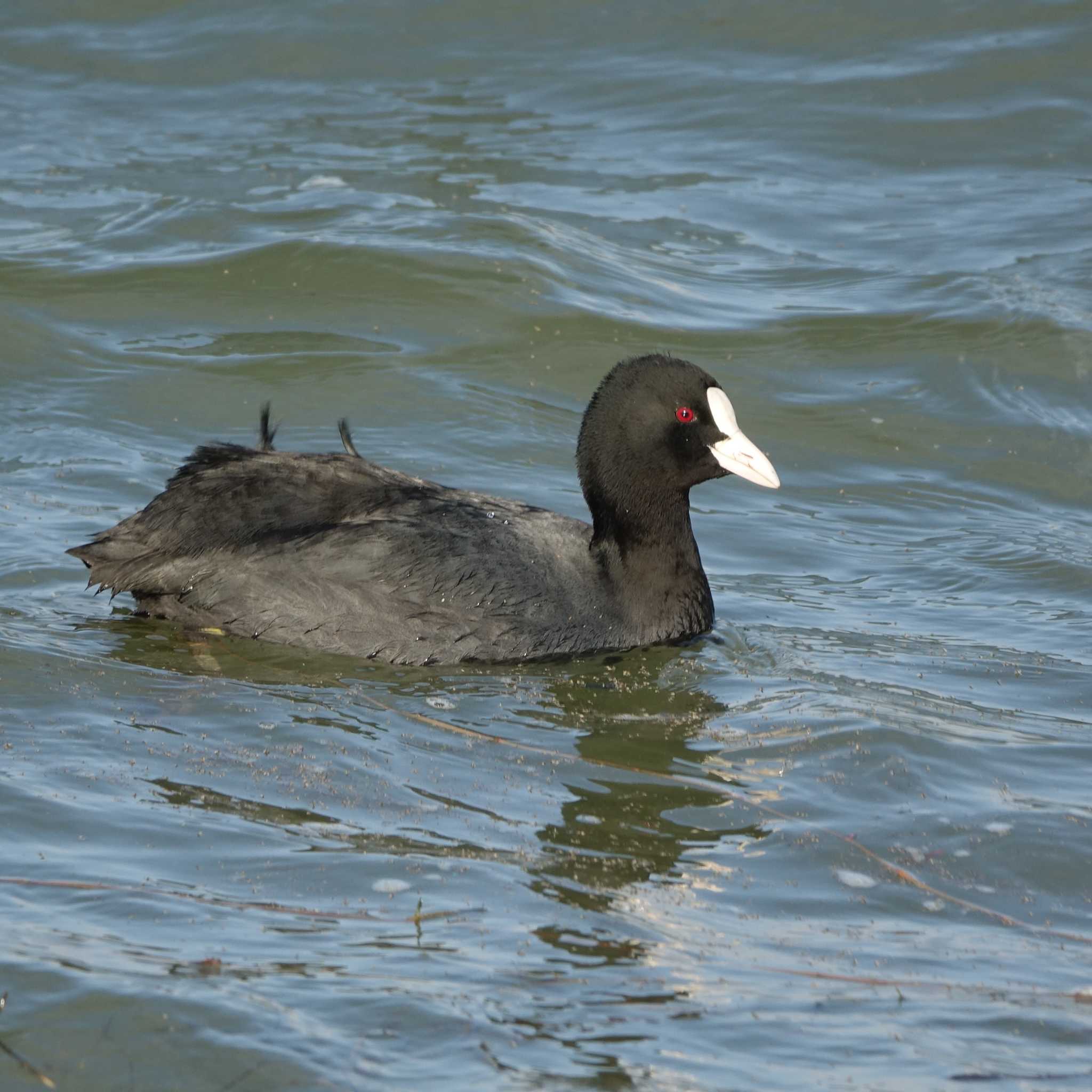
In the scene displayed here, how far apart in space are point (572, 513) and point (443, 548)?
1670 millimetres

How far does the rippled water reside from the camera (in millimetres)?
3496

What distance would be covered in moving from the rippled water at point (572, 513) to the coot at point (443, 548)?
17 centimetres

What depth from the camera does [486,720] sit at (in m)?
5.25

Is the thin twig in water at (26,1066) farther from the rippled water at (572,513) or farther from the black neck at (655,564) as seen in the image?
the black neck at (655,564)

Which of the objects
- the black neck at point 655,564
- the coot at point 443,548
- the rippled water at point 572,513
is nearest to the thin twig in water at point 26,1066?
the rippled water at point 572,513

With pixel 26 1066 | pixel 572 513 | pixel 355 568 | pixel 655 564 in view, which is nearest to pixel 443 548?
pixel 355 568

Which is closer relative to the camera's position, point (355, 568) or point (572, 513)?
point (355, 568)

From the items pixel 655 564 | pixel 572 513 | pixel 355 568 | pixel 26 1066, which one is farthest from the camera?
pixel 572 513

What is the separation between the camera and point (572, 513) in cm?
744

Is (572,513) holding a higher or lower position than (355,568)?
lower

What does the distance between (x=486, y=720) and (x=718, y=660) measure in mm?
1047

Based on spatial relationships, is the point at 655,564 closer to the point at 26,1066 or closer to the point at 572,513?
the point at 572,513

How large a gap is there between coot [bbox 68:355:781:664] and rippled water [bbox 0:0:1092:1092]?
0.55ft

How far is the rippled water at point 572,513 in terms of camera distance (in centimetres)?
350
